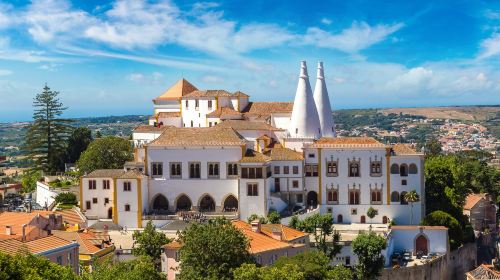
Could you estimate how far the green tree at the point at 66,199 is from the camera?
174 feet

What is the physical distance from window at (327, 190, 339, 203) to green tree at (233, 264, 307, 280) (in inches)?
776

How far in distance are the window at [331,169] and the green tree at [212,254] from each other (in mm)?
18232

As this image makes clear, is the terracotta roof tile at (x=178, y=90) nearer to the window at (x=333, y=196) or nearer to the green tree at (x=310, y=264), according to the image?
the window at (x=333, y=196)

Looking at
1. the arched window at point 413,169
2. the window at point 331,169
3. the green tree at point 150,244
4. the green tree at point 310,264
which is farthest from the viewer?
the window at point 331,169

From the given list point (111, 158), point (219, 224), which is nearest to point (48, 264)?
point (219, 224)

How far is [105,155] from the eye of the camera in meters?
57.8

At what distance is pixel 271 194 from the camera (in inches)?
1923

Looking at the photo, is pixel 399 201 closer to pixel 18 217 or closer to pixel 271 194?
pixel 271 194

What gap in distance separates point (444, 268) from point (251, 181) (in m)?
13.5

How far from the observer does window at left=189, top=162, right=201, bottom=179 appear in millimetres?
49406

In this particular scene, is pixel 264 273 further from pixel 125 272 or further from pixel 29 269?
pixel 29 269

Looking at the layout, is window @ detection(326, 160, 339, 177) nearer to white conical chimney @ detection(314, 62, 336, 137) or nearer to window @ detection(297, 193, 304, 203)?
window @ detection(297, 193, 304, 203)

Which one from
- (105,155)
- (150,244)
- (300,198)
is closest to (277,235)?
(150,244)

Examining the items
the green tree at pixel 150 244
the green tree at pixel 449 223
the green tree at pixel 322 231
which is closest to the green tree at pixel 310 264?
the green tree at pixel 150 244
